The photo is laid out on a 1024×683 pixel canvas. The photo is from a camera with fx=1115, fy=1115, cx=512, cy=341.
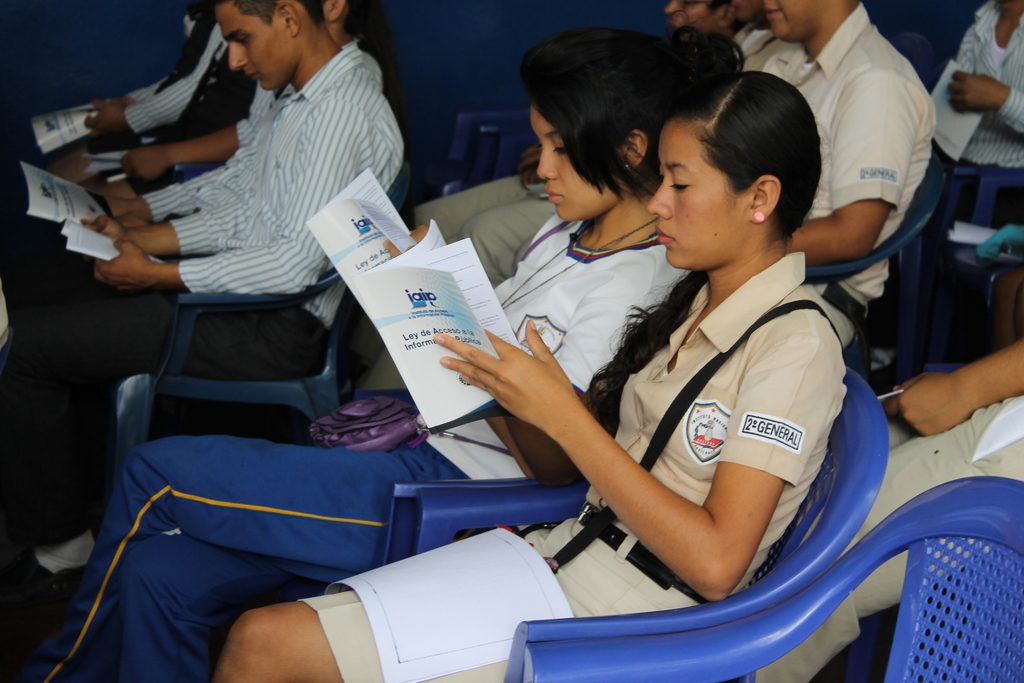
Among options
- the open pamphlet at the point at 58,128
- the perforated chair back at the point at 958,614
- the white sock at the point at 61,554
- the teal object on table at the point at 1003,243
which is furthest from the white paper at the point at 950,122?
the open pamphlet at the point at 58,128

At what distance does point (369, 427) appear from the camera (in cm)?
195

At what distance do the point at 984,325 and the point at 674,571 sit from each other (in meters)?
2.01

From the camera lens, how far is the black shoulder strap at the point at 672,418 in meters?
1.46

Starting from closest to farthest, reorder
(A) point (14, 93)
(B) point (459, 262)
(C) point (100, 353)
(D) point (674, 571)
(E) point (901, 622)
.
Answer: (E) point (901, 622)
(D) point (674, 571)
(B) point (459, 262)
(C) point (100, 353)
(A) point (14, 93)

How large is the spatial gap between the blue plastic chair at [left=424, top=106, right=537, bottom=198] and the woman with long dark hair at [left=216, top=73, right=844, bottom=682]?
2.01 meters

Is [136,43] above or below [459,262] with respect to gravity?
below

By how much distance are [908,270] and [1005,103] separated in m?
0.49

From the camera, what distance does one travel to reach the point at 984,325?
3061mm

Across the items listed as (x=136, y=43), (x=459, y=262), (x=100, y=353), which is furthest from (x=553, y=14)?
(x=459, y=262)

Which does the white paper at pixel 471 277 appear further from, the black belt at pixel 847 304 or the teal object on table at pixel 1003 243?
the teal object on table at pixel 1003 243

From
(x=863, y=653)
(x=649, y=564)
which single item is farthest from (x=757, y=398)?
(x=863, y=653)

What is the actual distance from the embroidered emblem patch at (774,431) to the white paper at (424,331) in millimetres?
356

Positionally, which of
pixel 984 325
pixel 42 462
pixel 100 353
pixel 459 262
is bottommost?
pixel 984 325

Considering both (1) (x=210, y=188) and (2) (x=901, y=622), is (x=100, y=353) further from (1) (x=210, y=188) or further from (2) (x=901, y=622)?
(2) (x=901, y=622)
